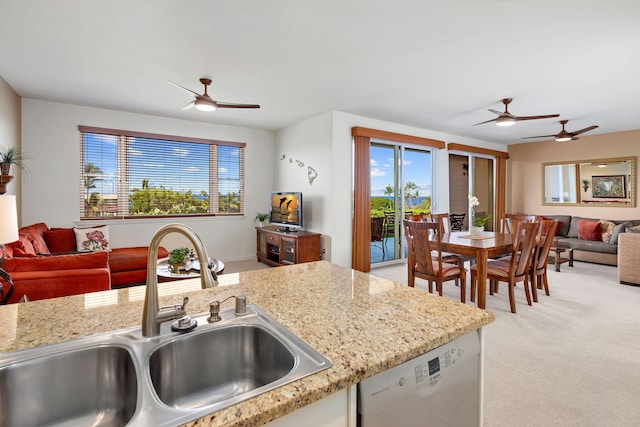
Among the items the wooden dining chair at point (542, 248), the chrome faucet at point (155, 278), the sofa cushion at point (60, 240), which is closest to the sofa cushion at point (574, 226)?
the wooden dining chair at point (542, 248)

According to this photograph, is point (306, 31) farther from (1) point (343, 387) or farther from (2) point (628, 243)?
(2) point (628, 243)

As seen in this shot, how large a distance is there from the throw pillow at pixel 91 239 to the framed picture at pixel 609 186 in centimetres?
880

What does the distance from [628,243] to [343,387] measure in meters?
5.33

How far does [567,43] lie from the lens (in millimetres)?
2781

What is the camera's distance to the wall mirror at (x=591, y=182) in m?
6.13

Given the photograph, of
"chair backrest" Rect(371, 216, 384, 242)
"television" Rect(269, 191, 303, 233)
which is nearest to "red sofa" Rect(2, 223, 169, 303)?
"television" Rect(269, 191, 303, 233)

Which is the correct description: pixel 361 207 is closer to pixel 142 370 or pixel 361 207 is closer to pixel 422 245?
pixel 422 245

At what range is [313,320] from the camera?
42.3 inches


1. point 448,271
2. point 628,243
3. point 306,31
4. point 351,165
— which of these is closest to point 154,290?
point 306,31

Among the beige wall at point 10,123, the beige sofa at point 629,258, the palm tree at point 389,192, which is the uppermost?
the beige wall at point 10,123

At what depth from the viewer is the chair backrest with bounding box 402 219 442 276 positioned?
344 cm

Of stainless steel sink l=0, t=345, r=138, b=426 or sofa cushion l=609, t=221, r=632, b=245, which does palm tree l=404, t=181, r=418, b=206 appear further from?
stainless steel sink l=0, t=345, r=138, b=426

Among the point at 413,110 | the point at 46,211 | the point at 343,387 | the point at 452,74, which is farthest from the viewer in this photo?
the point at 413,110

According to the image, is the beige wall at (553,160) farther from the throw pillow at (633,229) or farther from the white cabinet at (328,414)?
the white cabinet at (328,414)
